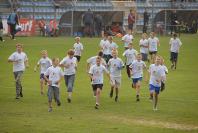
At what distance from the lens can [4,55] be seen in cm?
5069

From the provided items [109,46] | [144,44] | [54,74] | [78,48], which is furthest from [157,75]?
[144,44]

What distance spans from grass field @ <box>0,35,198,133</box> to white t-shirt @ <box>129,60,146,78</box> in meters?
1.22

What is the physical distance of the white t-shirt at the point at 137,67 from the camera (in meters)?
32.6

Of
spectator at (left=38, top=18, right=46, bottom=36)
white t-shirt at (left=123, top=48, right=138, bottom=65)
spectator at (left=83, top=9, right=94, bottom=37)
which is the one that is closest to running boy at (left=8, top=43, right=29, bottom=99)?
white t-shirt at (left=123, top=48, right=138, bottom=65)

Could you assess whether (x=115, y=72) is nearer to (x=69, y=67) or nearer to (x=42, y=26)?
(x=69, y=67)

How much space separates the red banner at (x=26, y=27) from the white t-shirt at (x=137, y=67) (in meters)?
30.7

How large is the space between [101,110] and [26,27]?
3451 cm

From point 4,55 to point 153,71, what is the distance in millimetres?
23246

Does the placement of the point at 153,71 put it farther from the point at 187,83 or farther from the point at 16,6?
the point at 16,6

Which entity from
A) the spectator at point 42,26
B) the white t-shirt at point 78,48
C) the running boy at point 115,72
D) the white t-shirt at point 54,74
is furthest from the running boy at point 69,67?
the spectator at point 42,26

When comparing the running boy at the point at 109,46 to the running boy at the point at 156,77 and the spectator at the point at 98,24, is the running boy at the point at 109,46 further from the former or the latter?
the spectator at the point at 98,24

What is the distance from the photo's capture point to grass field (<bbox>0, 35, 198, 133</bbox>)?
2531cm

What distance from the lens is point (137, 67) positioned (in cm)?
3272

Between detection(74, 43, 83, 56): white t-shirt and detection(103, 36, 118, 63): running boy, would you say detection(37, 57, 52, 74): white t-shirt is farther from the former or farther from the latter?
detection(74, 43, 83, 56): white t-shirt
